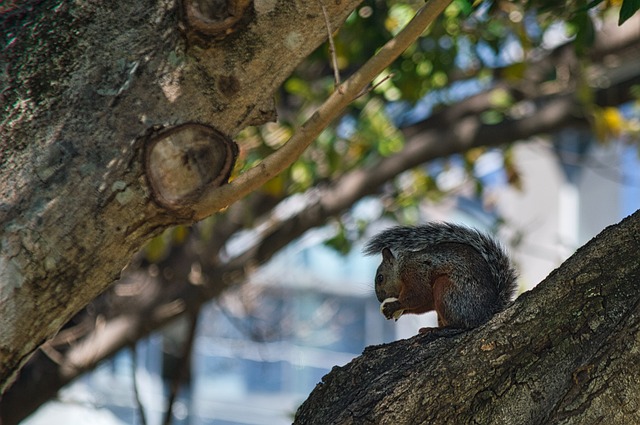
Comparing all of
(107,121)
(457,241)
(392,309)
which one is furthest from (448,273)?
(107,121)

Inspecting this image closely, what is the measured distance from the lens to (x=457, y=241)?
9.53ft

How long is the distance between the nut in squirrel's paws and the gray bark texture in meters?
1.07

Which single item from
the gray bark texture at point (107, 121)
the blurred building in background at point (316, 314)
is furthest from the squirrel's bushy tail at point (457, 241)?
the blurred building in background at point (316, 314)

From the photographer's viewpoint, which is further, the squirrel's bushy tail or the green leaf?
the squirrel's bushy tail

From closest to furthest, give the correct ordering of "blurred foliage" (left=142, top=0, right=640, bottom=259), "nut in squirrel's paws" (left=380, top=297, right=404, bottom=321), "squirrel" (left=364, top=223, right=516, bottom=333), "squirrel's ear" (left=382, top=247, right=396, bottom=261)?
"squirrel" (left=364, top=223, right=516, bottom=333), "nut in squirrel's paws" (left=380, top=297, right=404, bottom=321), "squirrel's ear" (left=382, top=247, right=396, bottom=261), "blurred foliage" (left=142, top=0, right=640, bottom=259)

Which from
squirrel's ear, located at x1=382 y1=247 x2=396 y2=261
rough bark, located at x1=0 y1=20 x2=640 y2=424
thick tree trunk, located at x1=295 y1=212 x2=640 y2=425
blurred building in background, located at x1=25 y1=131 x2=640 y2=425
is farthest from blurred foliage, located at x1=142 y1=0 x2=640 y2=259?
blurred building in background, located at x1=25 y1=131 x2=640 y2=425

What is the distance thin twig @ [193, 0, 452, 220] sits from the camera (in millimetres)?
2090

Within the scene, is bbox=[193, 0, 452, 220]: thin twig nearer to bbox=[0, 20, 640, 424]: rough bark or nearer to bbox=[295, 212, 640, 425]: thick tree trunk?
bbox=[295, 212, 640, 425]: thick tree trunk

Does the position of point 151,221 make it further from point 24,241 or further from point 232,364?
point 232,364

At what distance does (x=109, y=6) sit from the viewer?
2094 millimetres

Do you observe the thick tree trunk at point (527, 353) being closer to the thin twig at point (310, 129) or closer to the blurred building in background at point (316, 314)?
the thin twig at point (310, 129)

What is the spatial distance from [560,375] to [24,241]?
1.08 meters

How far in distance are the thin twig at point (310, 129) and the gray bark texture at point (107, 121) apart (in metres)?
0.05

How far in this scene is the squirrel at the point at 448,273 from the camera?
8.84 feet
